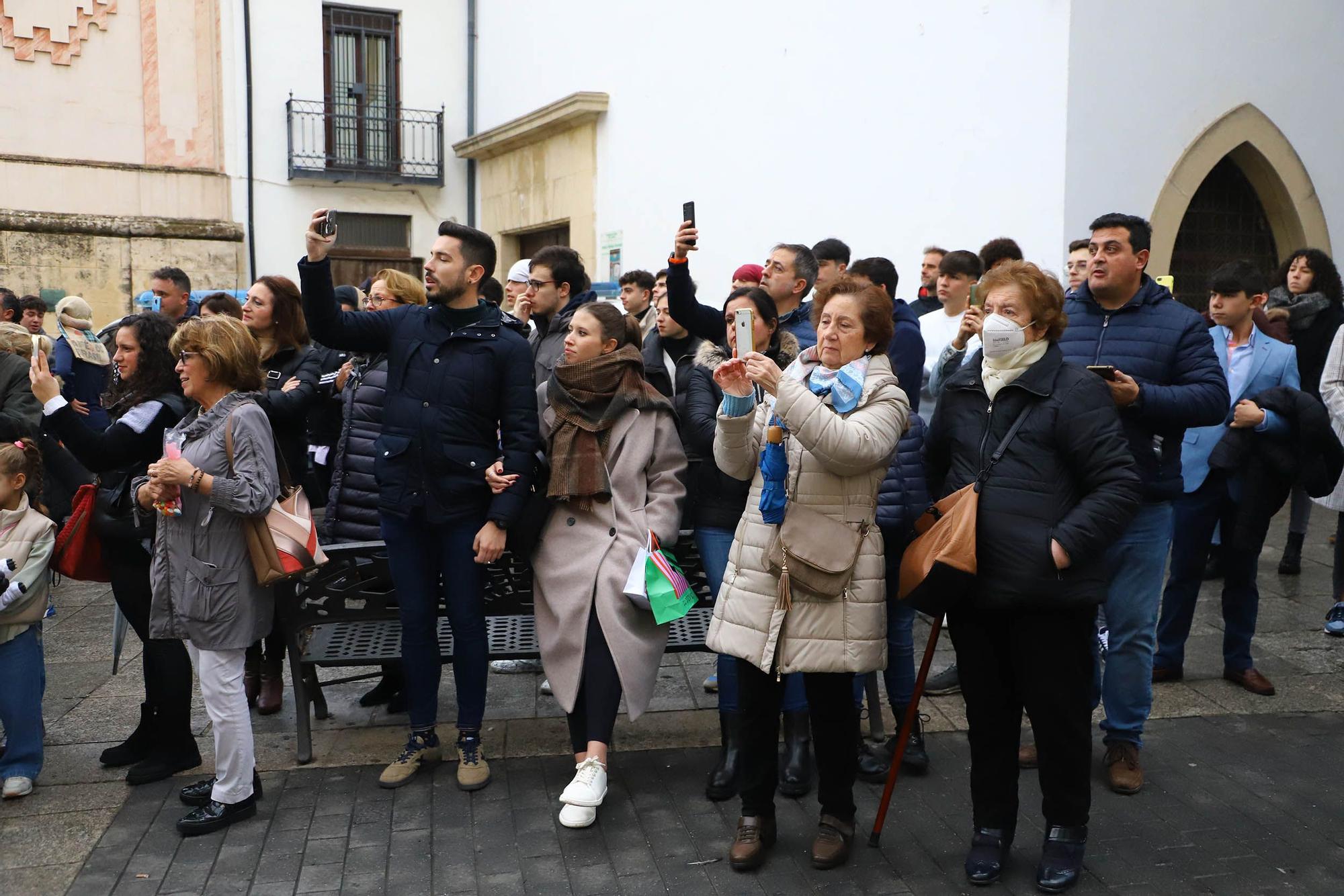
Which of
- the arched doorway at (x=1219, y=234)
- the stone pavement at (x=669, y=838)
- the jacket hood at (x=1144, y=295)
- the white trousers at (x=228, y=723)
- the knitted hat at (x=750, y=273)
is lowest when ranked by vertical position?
the stone pavement at (x=669, y=838)

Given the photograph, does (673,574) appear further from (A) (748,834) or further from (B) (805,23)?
(B) (805,23)

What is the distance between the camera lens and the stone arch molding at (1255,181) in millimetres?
8828

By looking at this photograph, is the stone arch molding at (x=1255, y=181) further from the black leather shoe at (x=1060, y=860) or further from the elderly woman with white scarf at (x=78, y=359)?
the elderly woman with white scarf at (x=78, y=359)

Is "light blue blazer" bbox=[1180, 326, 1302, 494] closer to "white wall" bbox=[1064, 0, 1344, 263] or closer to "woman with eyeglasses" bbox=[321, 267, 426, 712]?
"white wall" bbox=[1064, 0, 1344, 263]

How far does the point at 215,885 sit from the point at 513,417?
71.9 inches

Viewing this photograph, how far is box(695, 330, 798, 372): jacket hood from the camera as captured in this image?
4.44 metres

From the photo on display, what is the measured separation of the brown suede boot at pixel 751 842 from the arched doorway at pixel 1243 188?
6523 millimetres

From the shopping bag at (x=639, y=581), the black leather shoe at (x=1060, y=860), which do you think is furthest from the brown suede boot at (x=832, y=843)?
the shopping bag at (x=639, y=581)

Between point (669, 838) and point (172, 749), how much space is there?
1968 mm

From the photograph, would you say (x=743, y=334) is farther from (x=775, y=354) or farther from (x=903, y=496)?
(x=903, y=496)

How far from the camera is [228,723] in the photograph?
4113mm

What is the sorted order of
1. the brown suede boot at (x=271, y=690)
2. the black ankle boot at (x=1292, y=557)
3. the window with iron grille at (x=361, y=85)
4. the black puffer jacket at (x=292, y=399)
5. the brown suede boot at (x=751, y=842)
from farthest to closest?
the window with iron grille at (x=361, y=85) → the black ankle boot at (x=1292, y=557) → the brown suede boot at (x=271, y=690) → the black puffer jacket at (x=292, y=399) → the brown suede boot at (x=751, y=842)

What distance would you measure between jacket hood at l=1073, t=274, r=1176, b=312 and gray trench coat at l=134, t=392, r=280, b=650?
302 cm

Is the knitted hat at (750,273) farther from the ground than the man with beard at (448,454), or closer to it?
farther from the ground
